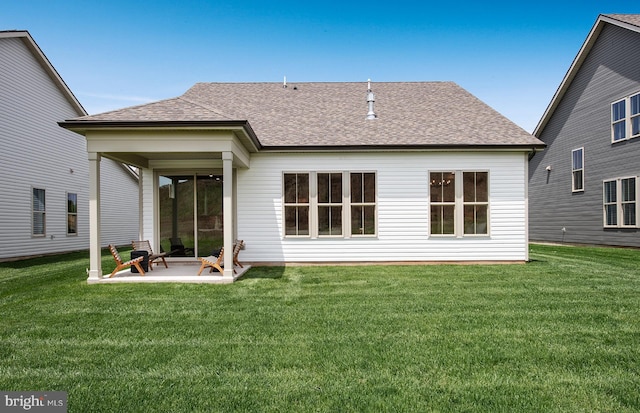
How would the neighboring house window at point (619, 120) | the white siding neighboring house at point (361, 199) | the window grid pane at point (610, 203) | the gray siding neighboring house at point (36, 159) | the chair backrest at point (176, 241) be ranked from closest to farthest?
the white siding neighboring house at point (361, 199), the chair backrest at point (176, 241), the gray siding neighboring house at point (36, 159), the neighboring house window at point (619, 120), the window grid pane at point (610, 203)

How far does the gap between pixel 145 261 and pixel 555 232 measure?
19110 millimetres

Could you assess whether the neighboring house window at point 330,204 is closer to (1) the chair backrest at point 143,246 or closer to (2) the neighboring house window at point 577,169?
(1) the chair backrest at point 143,246

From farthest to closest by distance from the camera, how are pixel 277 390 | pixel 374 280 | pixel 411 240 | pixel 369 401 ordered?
pixel 411 240 → pixel 374 280 → pixel 277 390 → pixel 369 401

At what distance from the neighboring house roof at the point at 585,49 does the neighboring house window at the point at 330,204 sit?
12.2m

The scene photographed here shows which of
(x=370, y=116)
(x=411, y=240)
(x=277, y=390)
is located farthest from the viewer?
(x=370, y=116)

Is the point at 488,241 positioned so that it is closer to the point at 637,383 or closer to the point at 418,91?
the point at 418,91

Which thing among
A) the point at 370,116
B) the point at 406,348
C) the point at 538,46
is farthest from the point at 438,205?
the point at 538,46

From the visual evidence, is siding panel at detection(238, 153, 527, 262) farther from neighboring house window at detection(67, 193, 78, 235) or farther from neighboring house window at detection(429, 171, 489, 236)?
neighboring house window at detection(67, 193, 78, 235)

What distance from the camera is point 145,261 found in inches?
390

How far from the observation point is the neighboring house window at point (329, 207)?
11.3 meters

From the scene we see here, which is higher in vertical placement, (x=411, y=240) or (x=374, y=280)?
(x=411, y=240)

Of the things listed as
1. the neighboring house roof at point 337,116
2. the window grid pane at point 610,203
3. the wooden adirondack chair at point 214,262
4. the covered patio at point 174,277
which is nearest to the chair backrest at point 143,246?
the covered patio at point 174,277

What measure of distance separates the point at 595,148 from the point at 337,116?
12.1 meters

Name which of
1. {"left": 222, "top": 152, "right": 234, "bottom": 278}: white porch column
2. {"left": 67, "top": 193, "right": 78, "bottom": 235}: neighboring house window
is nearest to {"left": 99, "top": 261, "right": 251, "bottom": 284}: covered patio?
{"left": 222, "top": 152, "right": 234, "bottom": 278}: white porch column
